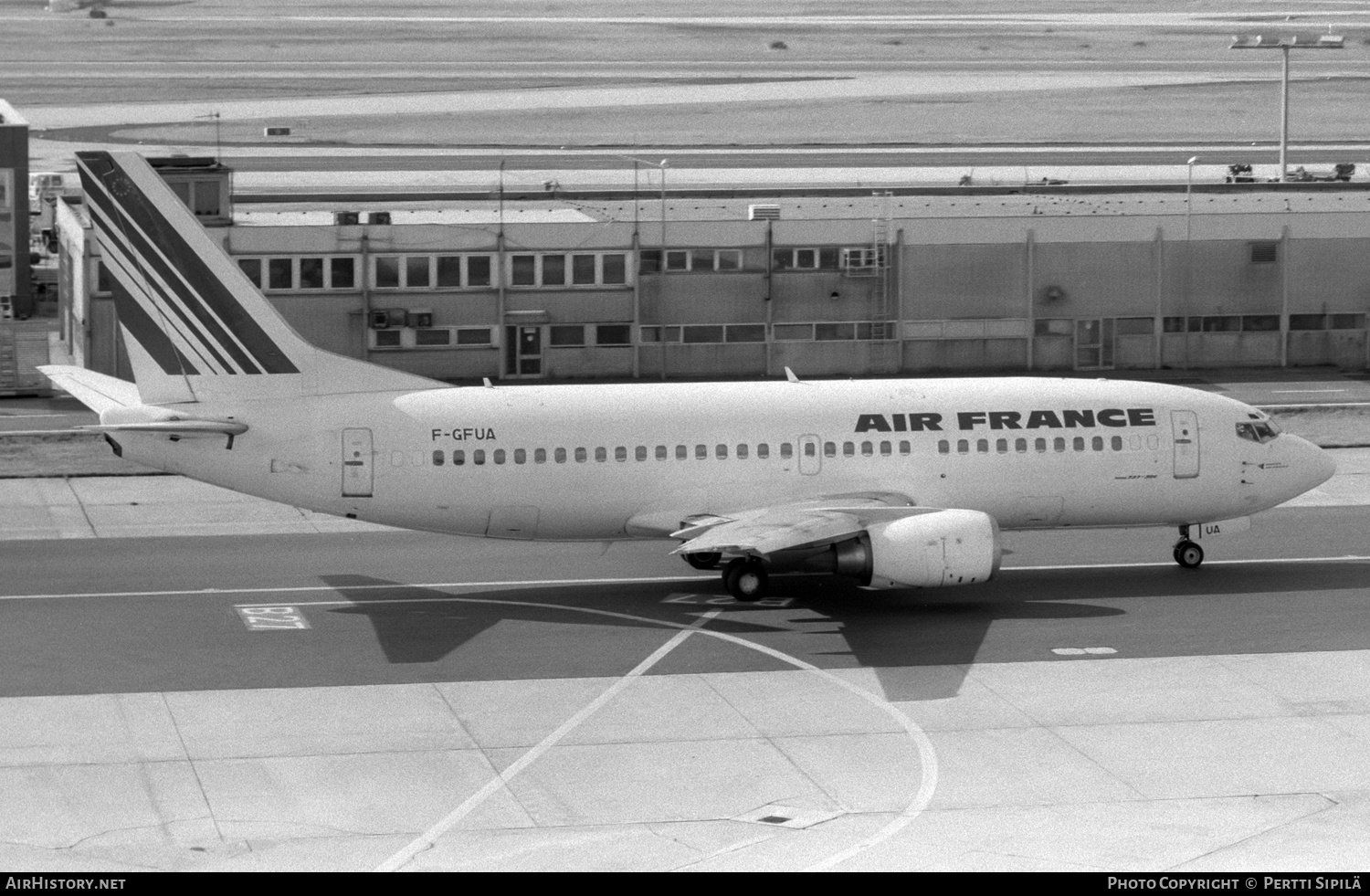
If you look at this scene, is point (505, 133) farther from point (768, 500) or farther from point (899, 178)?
point (768, 500)

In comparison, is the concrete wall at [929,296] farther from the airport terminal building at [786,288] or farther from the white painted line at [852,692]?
the white painted line at [852,692]

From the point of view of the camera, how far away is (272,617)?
39.3 metres

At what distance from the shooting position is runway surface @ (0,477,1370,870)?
26.3 meters

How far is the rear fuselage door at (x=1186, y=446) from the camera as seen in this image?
4206 centimetres

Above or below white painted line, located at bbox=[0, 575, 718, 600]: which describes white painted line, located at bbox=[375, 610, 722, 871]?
below

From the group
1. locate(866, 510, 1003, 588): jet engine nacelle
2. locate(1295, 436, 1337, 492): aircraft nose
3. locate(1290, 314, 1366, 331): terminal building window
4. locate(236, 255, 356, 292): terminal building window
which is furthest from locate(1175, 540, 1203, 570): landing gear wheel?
locate(236, 255, 356, 292): terminal building window

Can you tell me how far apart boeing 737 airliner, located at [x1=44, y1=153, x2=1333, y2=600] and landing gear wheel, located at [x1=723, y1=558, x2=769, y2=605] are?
51 mm

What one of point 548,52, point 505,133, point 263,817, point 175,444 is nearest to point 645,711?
point 263,817

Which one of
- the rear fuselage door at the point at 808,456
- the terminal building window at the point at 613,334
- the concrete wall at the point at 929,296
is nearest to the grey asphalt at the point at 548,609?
the rear fuselage door at the point at 808,456

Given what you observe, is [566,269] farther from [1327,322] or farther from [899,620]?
[899,620]

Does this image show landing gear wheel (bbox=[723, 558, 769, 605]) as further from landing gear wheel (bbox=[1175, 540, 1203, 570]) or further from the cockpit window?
the cockpit window

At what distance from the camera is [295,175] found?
4149 inches

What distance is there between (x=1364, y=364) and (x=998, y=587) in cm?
4245

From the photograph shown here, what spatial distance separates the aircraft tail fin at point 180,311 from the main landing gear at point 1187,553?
743 inches
